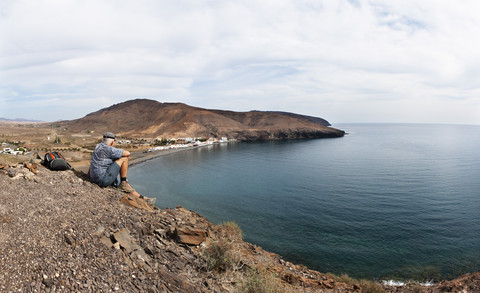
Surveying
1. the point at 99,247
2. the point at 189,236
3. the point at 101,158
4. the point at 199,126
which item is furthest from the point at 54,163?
the point at 199,126

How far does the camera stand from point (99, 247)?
657cm

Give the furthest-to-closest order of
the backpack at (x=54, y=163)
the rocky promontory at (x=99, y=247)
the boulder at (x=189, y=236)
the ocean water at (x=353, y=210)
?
the ocean water at (x=353, y=210) → the backpack at (x=54, y=163) → the boulder at (x=189, y=236) → the rocky promontory at (x=99, y=247)

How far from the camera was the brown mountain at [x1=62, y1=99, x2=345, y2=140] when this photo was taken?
13712cm

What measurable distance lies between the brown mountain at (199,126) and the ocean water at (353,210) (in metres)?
83.8

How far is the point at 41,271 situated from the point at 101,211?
9.22 ft

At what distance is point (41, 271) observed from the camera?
527 centimetres

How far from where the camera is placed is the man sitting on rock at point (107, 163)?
9073 millimetres

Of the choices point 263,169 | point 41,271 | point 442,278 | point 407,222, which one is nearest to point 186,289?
point 41,271

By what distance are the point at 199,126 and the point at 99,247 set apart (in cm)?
13704

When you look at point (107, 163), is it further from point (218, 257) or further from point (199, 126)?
point (199, 126)

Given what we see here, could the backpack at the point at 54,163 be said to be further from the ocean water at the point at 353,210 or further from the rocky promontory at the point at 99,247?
the ocean water at the point at 353,210

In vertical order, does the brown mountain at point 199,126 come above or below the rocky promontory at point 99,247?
above

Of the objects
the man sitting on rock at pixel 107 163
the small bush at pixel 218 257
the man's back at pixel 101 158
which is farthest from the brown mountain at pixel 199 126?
the small bush at pixel 218 257

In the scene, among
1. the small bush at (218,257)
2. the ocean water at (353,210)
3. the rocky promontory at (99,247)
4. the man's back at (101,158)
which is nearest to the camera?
the rocky promontory at (99,247)
